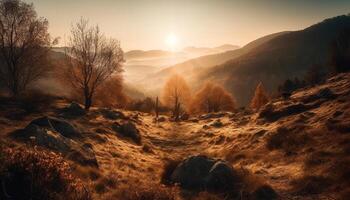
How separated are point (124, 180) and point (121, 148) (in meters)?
10.4

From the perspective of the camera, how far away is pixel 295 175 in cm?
1562

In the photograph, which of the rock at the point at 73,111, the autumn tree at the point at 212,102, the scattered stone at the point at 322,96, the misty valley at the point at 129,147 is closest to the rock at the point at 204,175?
the misty valley at the point at 129,147

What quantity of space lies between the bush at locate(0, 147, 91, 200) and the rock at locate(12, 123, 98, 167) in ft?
25.9

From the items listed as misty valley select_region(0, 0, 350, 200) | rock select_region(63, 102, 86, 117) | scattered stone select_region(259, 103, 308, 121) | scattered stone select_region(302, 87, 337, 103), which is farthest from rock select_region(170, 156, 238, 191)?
scattered stone select_region(302, 87, 337, 103)

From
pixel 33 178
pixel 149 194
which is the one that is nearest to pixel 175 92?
pixel 149 194

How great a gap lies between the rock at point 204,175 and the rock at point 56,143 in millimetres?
5178

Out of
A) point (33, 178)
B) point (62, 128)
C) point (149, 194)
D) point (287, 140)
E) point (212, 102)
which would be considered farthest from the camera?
point (212, 102)

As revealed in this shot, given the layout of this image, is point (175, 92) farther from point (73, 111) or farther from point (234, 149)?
point (234, 149)

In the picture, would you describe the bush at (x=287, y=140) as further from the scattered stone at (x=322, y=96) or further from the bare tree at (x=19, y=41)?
the bare tree at (x=19, y=41)

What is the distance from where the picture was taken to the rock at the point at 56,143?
16.4 meters

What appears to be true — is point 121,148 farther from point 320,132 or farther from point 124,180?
point 320,132

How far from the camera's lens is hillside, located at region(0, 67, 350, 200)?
43.7ft

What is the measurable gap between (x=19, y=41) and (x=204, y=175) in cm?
3838

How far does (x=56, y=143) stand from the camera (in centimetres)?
1672
